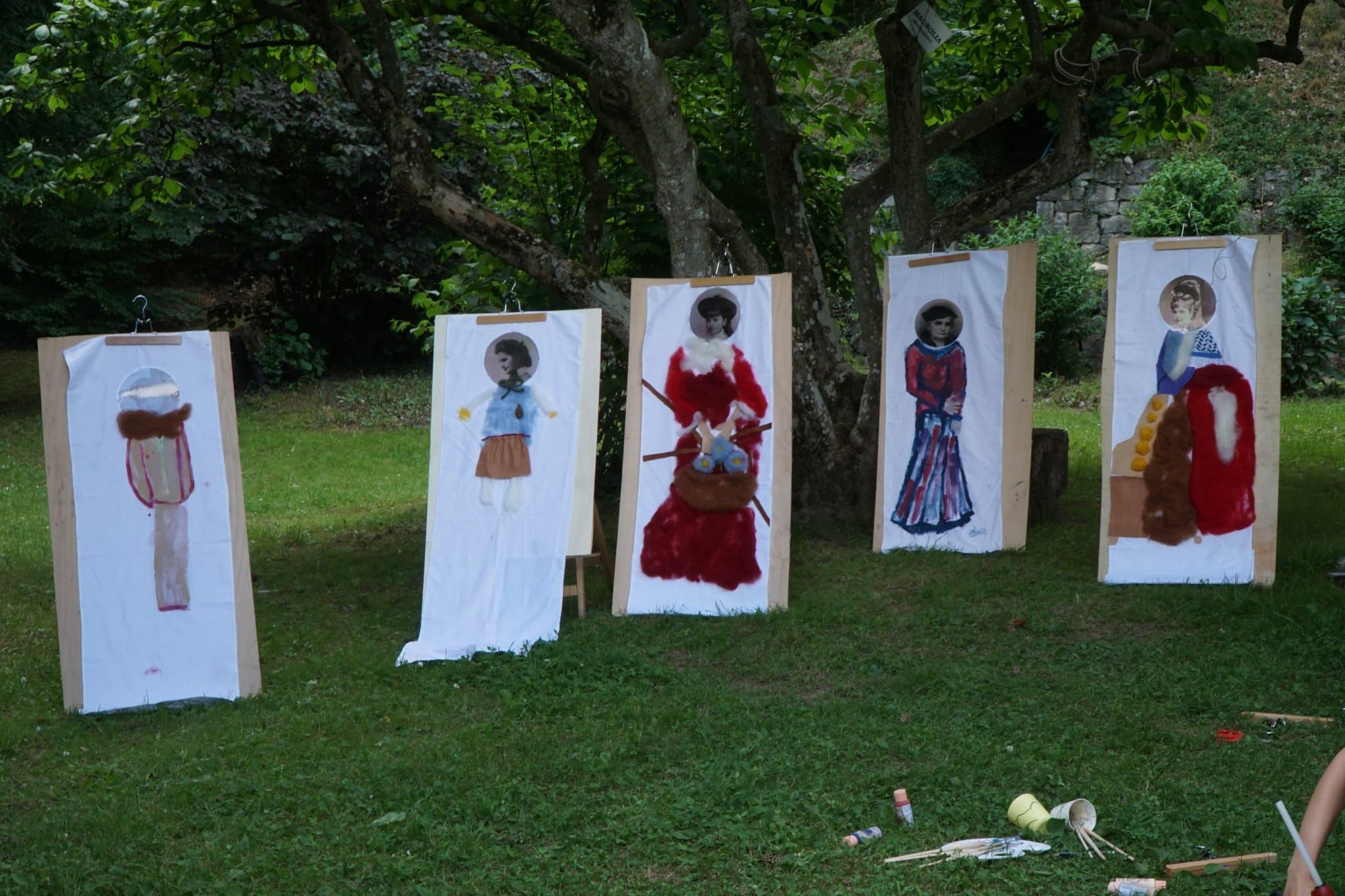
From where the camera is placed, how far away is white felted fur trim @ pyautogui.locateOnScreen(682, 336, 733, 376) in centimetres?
593

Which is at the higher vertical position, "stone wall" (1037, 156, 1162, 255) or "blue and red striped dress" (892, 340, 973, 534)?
"stone wall" (1037, 156, 1162, 255)

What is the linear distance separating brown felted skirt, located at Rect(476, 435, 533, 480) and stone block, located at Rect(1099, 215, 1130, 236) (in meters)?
11.2

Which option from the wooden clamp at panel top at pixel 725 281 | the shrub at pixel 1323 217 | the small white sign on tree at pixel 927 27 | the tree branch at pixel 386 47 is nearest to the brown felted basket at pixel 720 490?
the wooden clamp at panel top at pixel 725 281

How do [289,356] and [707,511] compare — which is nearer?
[707,511]

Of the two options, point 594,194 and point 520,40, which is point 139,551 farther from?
point 520,40

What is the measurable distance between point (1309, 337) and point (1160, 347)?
6.91 m

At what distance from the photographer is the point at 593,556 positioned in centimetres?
614

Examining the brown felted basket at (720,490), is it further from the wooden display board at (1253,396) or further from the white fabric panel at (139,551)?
the white fabric panel at (139,551)

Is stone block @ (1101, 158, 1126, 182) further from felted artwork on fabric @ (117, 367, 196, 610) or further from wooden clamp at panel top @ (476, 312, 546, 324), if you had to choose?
felted artwork on fabric @ (117, 367, 196, 610)

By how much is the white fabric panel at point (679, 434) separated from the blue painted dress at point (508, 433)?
0.54m

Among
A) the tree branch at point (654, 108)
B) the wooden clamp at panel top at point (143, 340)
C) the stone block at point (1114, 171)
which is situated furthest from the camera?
the stone block at point (1114, 171)

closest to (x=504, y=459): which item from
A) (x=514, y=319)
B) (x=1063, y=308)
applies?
(x=514, y=319)

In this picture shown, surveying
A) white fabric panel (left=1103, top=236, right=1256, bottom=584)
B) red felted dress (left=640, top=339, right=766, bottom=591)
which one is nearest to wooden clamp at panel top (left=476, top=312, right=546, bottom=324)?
red felted dress (left=640, top=339, right=766, bottom=591)

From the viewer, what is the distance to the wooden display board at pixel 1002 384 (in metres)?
6.47
